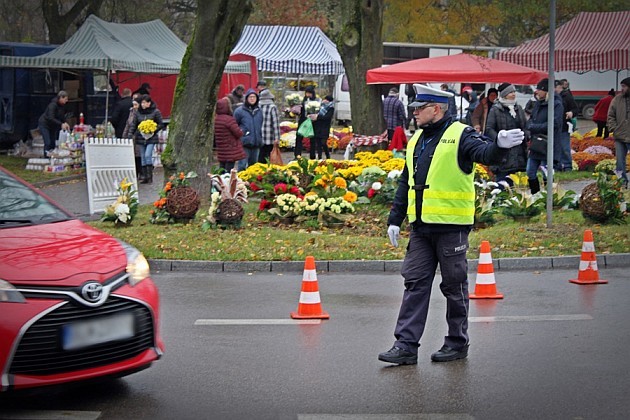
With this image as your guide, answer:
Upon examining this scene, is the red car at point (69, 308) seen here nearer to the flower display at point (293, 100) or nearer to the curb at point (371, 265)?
the curb at point (371, 265)

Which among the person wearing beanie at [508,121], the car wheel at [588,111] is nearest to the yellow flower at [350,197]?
the person wearing beanie at [508,121]

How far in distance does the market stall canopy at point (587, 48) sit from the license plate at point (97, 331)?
25018 millimetres

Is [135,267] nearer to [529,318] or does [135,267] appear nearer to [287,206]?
[529,318]

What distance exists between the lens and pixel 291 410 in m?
6.29

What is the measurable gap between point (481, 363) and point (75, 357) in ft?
9.72

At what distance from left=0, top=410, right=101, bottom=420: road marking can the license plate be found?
17.1 inches

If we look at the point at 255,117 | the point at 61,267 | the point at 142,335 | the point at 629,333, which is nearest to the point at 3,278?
the point at 61,267

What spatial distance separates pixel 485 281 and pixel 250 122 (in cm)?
1143

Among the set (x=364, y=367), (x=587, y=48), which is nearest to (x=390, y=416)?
(x=364, y=367)

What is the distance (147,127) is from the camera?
70.0 ft

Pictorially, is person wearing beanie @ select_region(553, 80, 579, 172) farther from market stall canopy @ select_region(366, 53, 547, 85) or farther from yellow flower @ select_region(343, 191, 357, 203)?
yellow flower @ select_region(343, 191, 357, 203)

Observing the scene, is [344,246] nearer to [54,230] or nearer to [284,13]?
[54,230]

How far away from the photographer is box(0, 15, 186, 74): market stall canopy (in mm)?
25703

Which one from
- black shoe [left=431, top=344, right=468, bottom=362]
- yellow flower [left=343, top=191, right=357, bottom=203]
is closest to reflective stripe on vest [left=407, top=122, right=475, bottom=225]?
black shoe [left=431, top=344, right=468, bottom=362]
